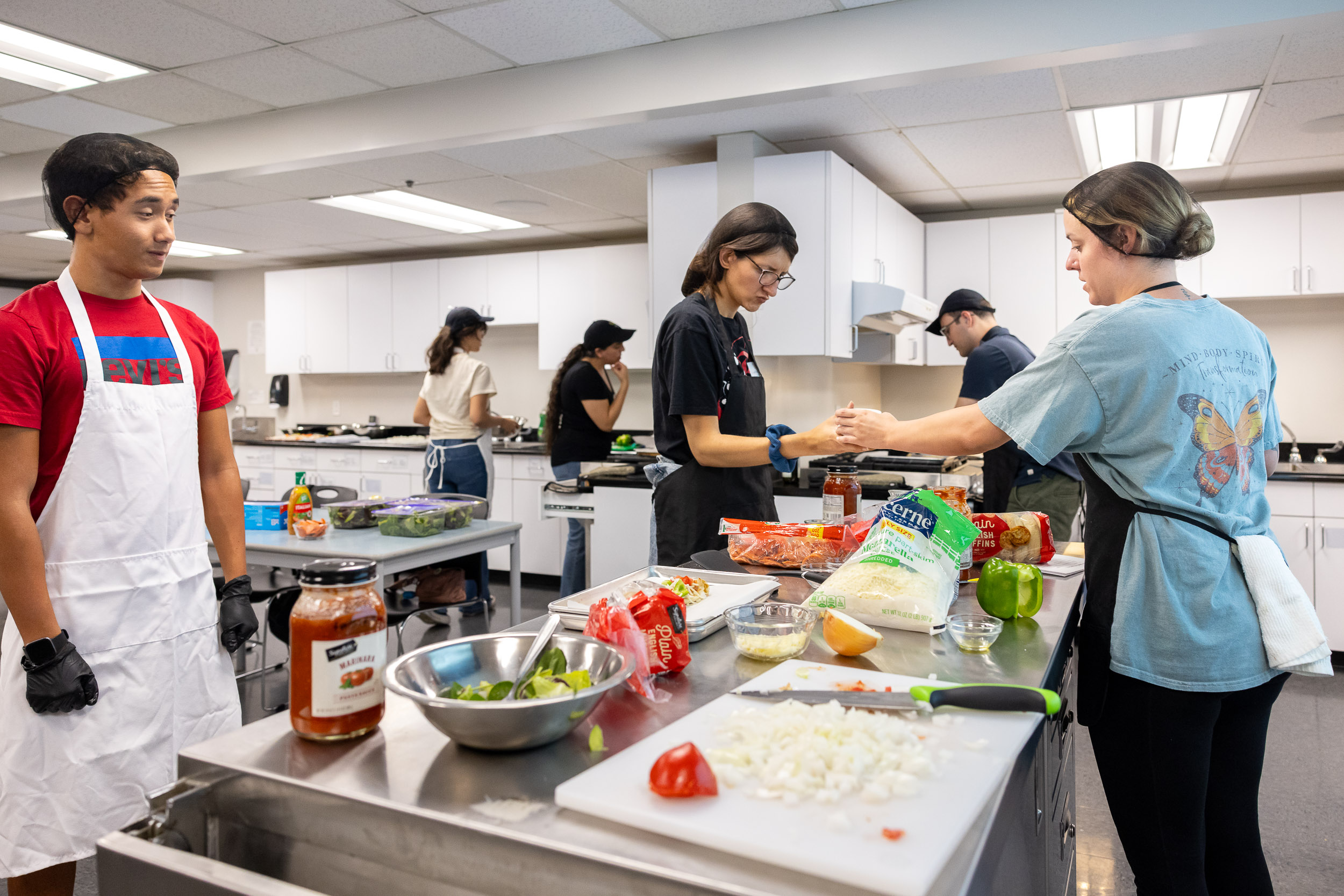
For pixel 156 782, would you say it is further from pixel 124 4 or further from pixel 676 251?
pixel 676 251

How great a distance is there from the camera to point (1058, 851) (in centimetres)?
152

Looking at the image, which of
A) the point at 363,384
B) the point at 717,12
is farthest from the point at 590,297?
the point at 717,12

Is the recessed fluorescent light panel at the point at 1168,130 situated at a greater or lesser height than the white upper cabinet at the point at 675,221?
greater

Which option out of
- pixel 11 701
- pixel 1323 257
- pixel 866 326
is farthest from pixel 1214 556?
pixel 1323 257

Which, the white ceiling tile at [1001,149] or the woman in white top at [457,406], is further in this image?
the woman in white top at [457,406]

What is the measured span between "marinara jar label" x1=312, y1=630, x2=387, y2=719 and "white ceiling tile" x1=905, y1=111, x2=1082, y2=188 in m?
3.44

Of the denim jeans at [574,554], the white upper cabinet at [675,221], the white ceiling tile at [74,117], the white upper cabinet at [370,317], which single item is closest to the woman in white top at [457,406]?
the denim jeans at [574,554]

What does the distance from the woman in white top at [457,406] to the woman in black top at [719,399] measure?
270 cm

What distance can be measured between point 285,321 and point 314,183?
264cm

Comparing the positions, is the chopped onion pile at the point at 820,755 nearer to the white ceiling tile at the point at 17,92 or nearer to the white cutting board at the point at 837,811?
the white cutting board at the point at 837,811

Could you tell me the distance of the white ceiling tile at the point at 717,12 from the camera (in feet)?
9.49

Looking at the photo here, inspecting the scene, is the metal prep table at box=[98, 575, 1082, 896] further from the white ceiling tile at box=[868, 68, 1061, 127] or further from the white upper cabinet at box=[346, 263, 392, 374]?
the white upper cabinet at box=[346, 263, 392, 374]

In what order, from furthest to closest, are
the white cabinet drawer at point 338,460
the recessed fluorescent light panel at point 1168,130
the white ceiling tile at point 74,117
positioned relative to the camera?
1. the white cabinet drawer at point 338,460
2. the white ceiling tile at point 74,117
3. the recessed fluorescent light panel at point 1168,130

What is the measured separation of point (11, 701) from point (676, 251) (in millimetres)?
3102
